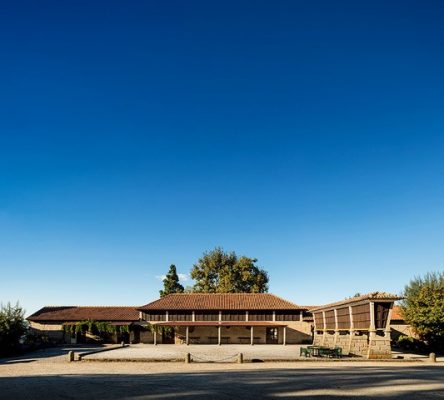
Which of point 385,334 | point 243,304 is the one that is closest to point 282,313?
point 243,304

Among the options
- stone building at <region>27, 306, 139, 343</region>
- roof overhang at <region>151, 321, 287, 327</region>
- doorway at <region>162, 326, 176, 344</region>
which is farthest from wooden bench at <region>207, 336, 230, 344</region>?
stone building at <region>27, 306, 139, 343</region>

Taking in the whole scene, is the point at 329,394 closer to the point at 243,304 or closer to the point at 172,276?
the point at 243,304

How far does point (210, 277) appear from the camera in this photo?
197 feet

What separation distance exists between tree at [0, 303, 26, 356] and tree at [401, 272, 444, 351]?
28.4 m

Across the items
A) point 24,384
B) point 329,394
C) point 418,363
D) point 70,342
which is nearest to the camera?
point 329,394

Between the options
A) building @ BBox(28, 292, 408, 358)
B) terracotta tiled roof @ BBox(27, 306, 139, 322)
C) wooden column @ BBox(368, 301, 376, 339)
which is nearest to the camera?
wooden column @ BBox(368, 301, 376, 339)

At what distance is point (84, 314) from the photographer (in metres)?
43.2

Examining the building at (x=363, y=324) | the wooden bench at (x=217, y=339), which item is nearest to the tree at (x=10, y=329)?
the wooden bench at (x=217, y=339)

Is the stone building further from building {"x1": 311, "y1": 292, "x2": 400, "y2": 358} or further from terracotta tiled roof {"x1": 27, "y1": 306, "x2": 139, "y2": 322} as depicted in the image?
building {"x1": 311, "y1": 292, "x2": 400, "y2": 358}

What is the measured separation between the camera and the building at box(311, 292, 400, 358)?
2573 cm

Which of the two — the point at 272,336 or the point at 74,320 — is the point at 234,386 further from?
the point at 74,320

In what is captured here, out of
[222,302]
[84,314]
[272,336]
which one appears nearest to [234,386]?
[272,336]

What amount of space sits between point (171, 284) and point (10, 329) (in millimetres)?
32498

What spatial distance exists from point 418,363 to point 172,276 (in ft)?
140
